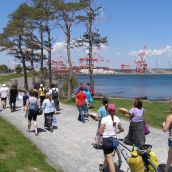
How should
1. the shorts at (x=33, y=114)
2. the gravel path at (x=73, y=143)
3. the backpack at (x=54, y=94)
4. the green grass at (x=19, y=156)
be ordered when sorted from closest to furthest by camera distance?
the green grass at (x=19, y=156) < the gravel path at (x=73, y=143) < the shorts at (x=33, y=114) < the backpack at (x=54, y=94)

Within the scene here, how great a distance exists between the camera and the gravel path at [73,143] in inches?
473

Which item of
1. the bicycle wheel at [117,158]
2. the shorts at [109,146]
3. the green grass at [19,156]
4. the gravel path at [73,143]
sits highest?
the shorts at [109,146]

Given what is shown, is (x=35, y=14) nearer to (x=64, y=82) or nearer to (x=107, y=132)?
(x=64, y=82)

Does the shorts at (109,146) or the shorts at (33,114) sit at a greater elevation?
the shorts at (109,146)

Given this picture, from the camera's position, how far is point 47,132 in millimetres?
17469

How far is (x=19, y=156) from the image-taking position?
485 inches

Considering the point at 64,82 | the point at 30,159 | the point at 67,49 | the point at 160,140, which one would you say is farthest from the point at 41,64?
the point at 30,159

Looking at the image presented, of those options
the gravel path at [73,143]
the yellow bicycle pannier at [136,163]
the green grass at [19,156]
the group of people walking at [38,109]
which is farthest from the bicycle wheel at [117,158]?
the group of people walking at [38,109]

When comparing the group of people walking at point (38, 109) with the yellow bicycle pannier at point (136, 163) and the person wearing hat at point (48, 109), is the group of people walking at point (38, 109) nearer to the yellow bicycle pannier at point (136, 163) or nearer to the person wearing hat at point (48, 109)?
the person wearing hat at point (48, 109)

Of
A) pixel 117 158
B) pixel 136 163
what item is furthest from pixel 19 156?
pixel 136 163

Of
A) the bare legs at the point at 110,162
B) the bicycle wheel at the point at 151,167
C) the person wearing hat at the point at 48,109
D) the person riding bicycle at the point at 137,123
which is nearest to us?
the bicycle wheel at the point at 151,167

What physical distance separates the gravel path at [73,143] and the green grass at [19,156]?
1.13 feet

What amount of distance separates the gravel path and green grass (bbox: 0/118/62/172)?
1.13 feet

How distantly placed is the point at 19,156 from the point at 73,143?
9.85ft
